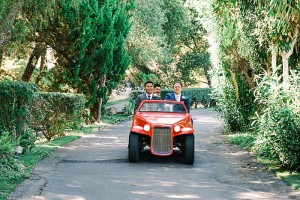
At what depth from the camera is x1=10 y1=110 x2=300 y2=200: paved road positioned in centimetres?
810

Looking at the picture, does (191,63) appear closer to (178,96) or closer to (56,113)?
(56,113)

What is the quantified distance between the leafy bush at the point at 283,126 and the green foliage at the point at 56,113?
25.4ft

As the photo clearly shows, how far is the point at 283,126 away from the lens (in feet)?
32.4

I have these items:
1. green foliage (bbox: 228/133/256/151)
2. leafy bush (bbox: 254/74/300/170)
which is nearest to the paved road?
leafy bush (bbox: 254/74/300/170)

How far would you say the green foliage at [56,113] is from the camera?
15.9 metres

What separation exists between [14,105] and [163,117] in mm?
4008

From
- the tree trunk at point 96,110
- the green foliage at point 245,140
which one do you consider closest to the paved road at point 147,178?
the green foliage at point 245,140

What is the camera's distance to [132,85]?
40469 mm

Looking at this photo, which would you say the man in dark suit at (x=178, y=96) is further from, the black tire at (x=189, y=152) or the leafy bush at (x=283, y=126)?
the leafy bush at (x=283, y=126)

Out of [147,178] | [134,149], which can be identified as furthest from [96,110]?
[147,178]

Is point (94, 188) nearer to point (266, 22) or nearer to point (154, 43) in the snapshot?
point (266, 22)

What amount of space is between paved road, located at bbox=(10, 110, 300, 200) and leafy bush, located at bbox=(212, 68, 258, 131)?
4.55 metres

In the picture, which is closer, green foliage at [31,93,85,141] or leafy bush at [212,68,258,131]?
green foliage at [31,93,85,141]

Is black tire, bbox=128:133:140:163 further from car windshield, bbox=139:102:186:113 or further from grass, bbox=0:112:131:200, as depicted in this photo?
grass, bbox=0:112:131:200
